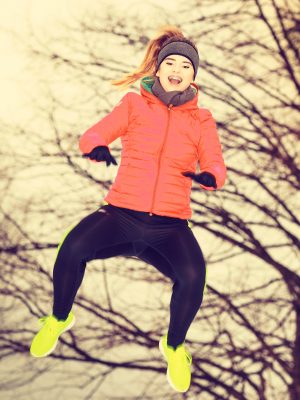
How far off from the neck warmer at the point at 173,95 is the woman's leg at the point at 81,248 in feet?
2.84

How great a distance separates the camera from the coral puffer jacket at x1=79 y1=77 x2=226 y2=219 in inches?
85.0

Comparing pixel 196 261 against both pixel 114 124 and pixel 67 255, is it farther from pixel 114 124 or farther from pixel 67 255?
pixel 114 124

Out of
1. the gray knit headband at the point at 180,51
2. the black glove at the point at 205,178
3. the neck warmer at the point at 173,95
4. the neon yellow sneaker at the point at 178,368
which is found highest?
the gray knit headband at the point at 180,51

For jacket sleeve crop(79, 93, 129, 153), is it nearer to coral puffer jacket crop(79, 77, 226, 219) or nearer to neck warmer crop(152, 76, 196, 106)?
coral puffer jacket crop(79, 77, 226, 219)

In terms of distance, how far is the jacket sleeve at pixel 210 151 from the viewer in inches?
84.6

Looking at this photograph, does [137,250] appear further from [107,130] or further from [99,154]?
[107,130]

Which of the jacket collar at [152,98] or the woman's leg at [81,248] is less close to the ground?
the jacket collar at [152,98]

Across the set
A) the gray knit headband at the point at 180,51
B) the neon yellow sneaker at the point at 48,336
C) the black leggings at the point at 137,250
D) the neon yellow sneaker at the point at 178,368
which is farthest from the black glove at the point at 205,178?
the neon yellow sneaker at the point at 48,336

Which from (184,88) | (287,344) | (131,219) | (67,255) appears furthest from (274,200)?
(67,255)

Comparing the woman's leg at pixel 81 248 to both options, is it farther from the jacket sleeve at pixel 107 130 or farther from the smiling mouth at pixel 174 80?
the smiling mouth at pixel 174 80

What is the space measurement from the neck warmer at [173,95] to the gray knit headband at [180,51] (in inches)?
9.0

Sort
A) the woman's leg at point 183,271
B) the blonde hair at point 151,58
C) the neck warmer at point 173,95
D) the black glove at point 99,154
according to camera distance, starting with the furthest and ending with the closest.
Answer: the blonde hair at point 151,58
the neck warmer at point 173,95
the woman's leg at point 183,271
the black glove at point 99,154

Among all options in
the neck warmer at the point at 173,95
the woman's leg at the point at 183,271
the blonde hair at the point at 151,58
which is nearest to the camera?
the woman's leg at the point at 183,271

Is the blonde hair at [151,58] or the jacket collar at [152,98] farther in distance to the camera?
the blonde hair at [151,58]
